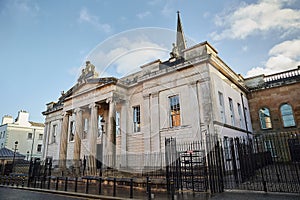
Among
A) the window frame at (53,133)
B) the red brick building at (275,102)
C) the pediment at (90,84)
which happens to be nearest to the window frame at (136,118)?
the pediment at (90,84)

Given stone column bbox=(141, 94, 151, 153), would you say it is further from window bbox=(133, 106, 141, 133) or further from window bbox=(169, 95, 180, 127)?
window bbox=(169, 95, 180, 127)

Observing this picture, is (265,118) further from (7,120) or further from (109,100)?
(7,120)

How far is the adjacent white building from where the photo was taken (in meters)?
36.1

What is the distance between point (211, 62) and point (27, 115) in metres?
40.8

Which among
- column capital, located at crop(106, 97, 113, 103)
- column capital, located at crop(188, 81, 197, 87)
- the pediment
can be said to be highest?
the pediment

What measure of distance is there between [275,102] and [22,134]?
140ft

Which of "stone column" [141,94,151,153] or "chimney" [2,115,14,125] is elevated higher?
"chimney" [2,115,14,125]

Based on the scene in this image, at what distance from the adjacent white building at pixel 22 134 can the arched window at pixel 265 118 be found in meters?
36.8

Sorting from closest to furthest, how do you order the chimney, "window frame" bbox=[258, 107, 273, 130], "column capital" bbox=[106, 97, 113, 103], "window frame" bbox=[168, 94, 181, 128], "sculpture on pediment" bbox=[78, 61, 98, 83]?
"window frame" bbox=[168, 94, 181, 128] → "column capital" bbox=[106, 97, 113, 103] → "window frame" bbox=[258, 107, 273, 130] → "sculpture on pediment" bbox=[78, 61, 98, 83] → the chimney

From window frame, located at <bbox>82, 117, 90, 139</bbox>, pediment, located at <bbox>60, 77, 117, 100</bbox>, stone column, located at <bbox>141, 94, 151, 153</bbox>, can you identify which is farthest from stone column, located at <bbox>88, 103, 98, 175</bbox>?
stone column, located at <bbox>141, 94, 151, 153</bbox>

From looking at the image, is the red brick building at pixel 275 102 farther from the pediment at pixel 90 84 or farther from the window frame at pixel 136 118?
the pediment at pixel 90 84

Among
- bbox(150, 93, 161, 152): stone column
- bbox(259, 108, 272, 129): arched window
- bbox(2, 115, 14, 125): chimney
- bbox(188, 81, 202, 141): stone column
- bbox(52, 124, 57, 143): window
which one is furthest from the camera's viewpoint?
bbox(2, 115, 14, 125): chimney

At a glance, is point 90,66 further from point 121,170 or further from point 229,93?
point 229,93

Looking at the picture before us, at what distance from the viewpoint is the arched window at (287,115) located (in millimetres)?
17578
